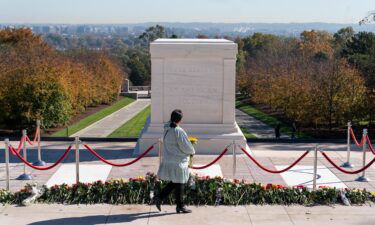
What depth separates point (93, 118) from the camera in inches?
1635

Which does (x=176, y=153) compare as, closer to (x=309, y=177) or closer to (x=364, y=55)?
(x=309, y=177)

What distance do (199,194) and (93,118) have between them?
31.9m

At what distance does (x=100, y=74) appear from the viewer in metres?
51.4

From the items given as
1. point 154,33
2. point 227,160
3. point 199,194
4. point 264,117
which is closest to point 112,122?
point 264,117

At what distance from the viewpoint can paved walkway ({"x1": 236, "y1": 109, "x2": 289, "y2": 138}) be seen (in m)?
32.5

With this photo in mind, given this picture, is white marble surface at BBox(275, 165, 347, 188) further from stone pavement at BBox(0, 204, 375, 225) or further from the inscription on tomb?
the inscription on tomb

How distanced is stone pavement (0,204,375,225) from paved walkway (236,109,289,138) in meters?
21.2

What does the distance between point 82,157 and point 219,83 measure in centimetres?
397

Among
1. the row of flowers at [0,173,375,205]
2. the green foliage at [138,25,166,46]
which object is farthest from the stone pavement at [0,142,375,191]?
the green foliage at [138,25,166,46]

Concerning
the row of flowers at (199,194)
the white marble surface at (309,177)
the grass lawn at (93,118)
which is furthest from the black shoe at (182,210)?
the grass lawn at (93,118)

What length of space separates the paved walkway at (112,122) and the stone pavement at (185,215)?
69.0ft

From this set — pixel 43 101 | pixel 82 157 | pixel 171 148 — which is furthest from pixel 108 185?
pixel 43 101

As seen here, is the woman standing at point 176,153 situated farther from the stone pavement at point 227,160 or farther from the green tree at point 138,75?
the green tree at point 138,75

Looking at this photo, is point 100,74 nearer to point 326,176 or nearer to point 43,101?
point 43,101
